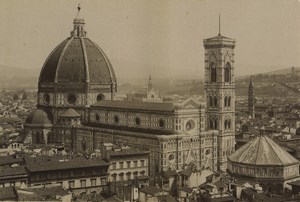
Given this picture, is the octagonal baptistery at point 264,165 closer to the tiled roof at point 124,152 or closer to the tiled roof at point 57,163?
the tiled roof at point 124,152

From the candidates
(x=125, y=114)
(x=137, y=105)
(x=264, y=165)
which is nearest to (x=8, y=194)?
(x=264, y=165)

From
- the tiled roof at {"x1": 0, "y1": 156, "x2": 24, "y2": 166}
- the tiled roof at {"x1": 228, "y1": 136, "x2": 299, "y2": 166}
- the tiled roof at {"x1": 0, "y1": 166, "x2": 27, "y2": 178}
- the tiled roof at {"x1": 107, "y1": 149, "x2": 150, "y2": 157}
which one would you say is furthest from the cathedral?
the tiled roof at {"x1": 0, "y1": 166, "x2": 27, "y2": 178}

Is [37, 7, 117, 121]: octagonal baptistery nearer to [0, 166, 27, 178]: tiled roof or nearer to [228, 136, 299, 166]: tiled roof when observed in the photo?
[0, 166, 27, 178]: tiled roof

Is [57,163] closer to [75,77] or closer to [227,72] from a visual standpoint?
[227,72]

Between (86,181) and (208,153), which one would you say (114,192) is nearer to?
(86,181)

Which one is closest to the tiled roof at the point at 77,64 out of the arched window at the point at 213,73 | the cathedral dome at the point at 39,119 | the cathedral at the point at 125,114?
the cathedral at the point at 125,114
